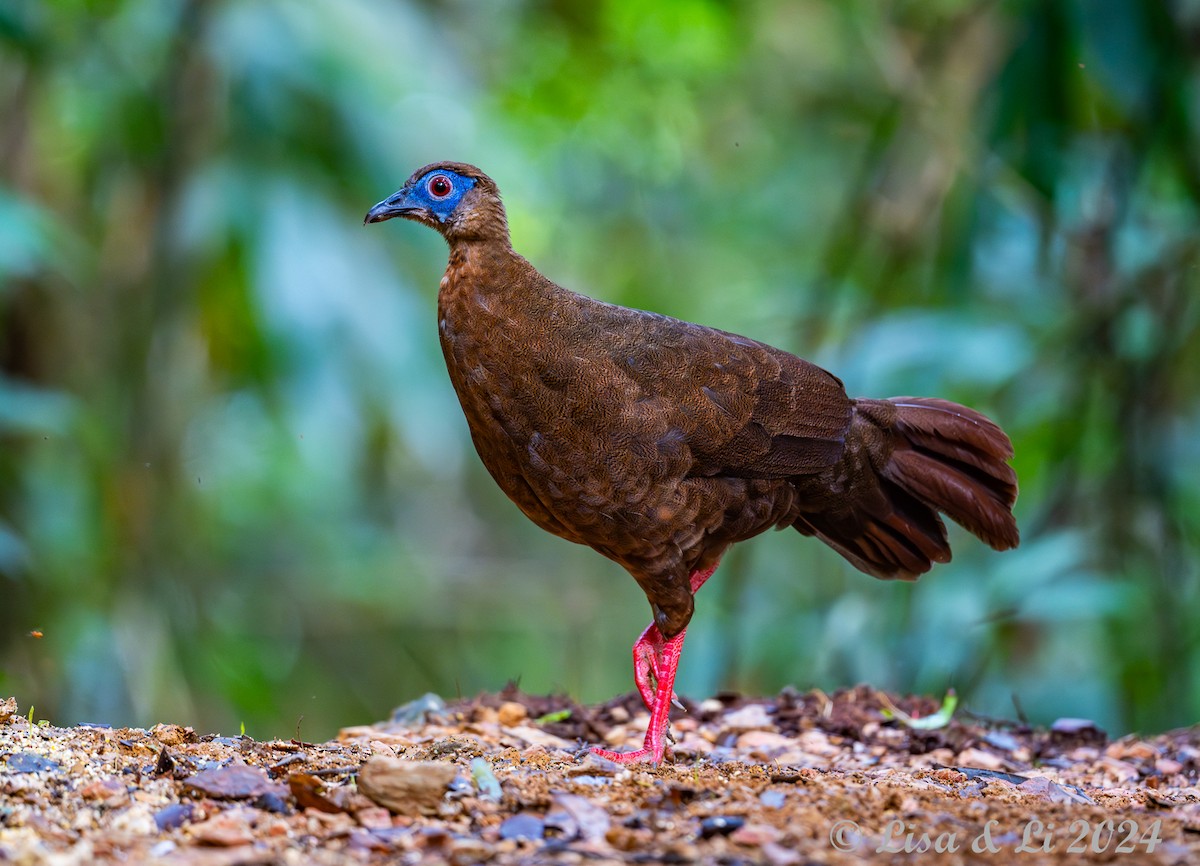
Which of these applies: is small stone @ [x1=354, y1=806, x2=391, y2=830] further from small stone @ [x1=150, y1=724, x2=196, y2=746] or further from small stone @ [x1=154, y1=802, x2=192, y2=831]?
small stone @ [x1=150, y1=724, x2=196, y2=746]

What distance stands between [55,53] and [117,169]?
3.07ft

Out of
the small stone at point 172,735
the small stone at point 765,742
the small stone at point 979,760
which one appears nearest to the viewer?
the small stone at point 172,735

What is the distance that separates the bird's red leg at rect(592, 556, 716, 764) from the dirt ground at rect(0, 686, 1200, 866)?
140mm

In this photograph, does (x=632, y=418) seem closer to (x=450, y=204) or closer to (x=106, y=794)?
(x=450, y=204)

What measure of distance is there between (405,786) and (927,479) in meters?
2.63

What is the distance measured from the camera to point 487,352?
393cm

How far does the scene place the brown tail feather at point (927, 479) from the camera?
470 cm

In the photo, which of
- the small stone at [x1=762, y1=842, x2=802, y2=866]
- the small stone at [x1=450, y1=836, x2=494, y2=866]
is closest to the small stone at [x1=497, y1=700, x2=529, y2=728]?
the small stone at [x1=450, y1=836, x2=494, y2=866]

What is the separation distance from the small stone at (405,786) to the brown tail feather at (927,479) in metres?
2.32

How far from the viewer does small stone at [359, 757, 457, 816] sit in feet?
9.15

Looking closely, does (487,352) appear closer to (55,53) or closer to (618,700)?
(618,700)

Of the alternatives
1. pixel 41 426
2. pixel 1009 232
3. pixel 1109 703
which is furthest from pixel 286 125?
pixel 1109 703

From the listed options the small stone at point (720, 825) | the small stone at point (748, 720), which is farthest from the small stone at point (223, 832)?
the small stone at point (748, 720)

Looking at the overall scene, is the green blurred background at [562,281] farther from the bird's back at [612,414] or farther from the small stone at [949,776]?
the small stone at [949,776]
